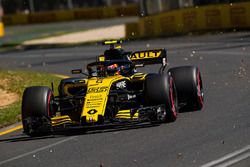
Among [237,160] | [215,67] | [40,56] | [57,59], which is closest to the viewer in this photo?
[237,160]

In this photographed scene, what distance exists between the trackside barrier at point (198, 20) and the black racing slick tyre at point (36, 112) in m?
19.4

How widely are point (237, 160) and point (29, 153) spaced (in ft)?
10.4

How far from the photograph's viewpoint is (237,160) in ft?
28.0

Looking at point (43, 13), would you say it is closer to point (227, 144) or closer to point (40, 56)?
point (40, 56)

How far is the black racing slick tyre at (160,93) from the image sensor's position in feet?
36.9

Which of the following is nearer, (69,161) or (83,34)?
(69,161)

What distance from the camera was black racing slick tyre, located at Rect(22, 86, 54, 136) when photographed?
37.4 ft

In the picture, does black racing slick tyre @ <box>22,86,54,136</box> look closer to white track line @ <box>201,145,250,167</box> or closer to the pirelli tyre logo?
the pirelli tyre logo

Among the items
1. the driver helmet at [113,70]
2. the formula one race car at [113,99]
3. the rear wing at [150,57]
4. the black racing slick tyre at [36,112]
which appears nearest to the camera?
the formula one race car at [113,99]

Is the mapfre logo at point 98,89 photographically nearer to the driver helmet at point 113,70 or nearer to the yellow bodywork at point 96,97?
the yellow bodywork at point 96,97

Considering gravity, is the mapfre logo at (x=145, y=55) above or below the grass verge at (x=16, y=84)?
above

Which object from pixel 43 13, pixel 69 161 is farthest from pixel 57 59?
pixel 43 13

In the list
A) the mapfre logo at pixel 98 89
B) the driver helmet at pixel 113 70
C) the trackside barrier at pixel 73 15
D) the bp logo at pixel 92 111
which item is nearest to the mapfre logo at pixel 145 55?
the driver helmet at pixel 113 70

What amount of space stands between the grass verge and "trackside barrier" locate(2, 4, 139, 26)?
44230mm
